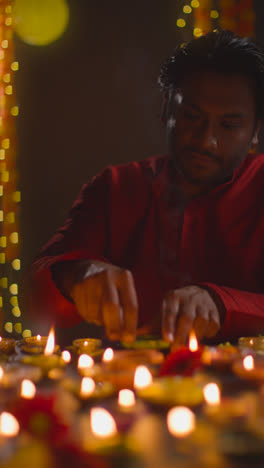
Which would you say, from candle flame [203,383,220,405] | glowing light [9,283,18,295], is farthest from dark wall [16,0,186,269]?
candle flame [203,383,220,405]

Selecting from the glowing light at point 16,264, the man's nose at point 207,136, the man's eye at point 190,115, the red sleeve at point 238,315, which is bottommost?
the glowing light at point 16,264

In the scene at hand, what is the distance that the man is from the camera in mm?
1396

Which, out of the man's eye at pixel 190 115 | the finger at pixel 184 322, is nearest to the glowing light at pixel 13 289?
the man's eye at pixel 190 115

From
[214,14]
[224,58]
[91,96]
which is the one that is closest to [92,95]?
[91,96]

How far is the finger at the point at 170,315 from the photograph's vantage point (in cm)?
83

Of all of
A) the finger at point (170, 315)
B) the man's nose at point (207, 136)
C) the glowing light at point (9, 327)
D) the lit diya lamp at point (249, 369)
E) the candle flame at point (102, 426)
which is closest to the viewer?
the candle flame at point (102, 426)

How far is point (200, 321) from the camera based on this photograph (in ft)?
2.95

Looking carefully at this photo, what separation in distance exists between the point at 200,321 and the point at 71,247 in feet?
2.31

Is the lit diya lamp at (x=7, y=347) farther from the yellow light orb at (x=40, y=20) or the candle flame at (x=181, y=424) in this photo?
the yellow light orb at (x=40, y=20)

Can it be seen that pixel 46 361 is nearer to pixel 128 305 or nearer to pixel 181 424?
pixel 128 305

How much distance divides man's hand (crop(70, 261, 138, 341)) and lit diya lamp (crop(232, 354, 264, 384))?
25 cm

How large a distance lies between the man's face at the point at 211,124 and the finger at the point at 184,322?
715mm

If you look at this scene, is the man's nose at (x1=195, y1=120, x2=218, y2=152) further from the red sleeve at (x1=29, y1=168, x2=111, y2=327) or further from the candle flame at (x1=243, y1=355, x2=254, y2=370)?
the candle flame at (x1=243, y1=355, x2=254, y2=370)

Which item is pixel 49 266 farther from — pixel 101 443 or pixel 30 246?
pixel 30 246
